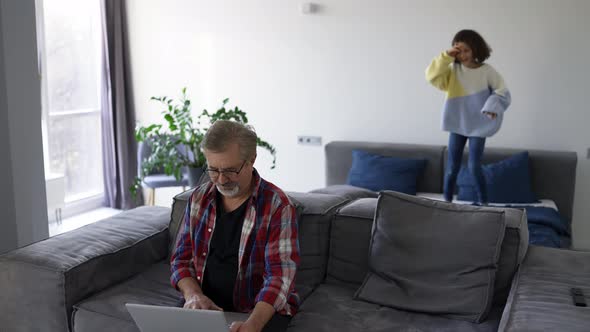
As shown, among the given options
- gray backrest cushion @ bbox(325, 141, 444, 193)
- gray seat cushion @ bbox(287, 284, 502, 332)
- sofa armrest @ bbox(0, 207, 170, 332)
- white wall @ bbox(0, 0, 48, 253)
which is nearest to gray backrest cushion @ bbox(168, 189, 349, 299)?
gray seat cushion @ bbox(287, 284, 502, 332)

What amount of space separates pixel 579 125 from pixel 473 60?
3.34 feet

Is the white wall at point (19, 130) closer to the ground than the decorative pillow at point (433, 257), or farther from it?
farther from it

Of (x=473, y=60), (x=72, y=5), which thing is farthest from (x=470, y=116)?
(x=72, y=5)

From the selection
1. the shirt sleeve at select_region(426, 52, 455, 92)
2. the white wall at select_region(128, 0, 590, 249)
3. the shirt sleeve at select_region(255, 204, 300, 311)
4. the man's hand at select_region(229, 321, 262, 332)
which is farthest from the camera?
the white wall at select_region(128, 0, 590, 249)

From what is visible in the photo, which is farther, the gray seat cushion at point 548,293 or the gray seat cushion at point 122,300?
the gray seat cushion at point 122,300

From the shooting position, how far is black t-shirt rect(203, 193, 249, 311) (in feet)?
7.77

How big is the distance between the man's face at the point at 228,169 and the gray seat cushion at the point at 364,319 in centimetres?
54

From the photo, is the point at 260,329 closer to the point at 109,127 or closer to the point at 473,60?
the point at 473,60

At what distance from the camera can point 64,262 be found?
2.51 m

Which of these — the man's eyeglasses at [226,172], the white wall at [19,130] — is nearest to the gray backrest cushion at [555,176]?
the man's eyeglasses at [226,172]

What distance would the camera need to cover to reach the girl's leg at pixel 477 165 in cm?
466

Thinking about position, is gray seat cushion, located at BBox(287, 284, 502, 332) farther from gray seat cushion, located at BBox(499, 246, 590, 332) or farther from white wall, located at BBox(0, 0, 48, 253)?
white wall, located at BBox(0, 0, 48, 253)

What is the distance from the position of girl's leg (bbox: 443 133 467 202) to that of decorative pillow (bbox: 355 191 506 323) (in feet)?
7.30

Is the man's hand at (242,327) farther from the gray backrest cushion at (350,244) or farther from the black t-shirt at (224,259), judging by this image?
the gray backrest cushion at (350,244)
